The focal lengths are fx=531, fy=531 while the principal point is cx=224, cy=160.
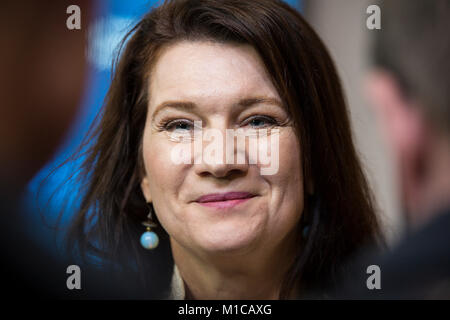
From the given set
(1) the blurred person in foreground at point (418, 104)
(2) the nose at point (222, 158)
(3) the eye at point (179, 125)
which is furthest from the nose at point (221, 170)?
(1) the blurred person in foreground at point (418, 104)

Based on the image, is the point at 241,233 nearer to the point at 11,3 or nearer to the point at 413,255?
the point at 413,255

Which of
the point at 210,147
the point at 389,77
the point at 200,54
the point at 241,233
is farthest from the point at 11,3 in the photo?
the point at 389,77

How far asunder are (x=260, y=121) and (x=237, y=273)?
0.39 m

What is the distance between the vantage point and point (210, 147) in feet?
4.00

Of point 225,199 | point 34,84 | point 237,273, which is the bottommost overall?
point 237,273

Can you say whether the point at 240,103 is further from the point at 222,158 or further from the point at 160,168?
the point at 160,168

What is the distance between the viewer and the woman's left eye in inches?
49.3

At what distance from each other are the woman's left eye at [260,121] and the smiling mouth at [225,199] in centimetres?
16

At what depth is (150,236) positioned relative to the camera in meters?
1.43

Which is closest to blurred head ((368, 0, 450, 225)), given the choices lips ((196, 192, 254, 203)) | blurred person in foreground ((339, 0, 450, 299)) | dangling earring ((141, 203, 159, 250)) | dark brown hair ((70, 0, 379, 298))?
blurred person in foreground ((339, 0, 450, 299))

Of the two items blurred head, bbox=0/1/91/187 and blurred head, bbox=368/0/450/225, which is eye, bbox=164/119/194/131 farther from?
blurred head, bbox=368/0/450/225

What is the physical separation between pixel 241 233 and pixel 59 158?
58cm

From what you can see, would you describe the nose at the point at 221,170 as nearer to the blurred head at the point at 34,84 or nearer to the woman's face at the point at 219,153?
the woman's face at the point at 219,153

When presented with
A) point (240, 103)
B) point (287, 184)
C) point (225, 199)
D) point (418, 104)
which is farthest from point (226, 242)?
point (418, 104)
